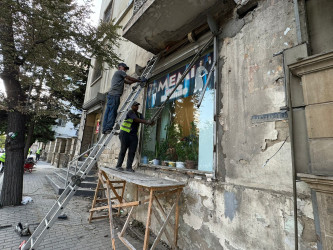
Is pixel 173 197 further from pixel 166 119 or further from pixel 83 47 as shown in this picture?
pixel 83 47

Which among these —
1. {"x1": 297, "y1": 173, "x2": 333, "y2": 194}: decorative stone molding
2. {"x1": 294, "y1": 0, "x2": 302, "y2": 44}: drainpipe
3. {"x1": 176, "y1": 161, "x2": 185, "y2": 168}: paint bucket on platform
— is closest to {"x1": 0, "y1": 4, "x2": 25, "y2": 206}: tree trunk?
{"x1": 176, "y1": 161, "x2": 185, "y2": 168}: paint bucket on platform

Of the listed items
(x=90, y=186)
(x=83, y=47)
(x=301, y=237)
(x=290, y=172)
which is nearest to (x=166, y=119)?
(x=290, y=172)

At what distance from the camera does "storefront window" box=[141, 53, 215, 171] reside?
320 centimetres

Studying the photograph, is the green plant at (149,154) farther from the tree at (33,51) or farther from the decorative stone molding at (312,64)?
the tree at (33,51)

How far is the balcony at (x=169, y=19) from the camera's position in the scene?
3215mm

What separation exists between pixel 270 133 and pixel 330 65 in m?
0.93

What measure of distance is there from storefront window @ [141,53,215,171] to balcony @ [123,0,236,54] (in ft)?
2.53

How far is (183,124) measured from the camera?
398cm

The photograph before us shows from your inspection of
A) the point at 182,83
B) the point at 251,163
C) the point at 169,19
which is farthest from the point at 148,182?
the point at 169,19

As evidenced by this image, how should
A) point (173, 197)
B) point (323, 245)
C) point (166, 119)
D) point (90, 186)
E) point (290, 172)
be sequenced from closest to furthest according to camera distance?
point (323, 245) < point (290, 172) < point (173, 197) < point (166, 119) < point (90, 186)

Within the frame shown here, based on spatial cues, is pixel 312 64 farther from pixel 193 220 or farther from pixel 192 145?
pixel 193 220

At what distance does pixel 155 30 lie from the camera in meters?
4.00

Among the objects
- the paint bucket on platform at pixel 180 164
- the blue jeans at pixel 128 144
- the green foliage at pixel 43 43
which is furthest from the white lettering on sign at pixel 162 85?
the green foliage at pixel 43 43

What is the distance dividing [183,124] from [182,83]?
3.35ft
